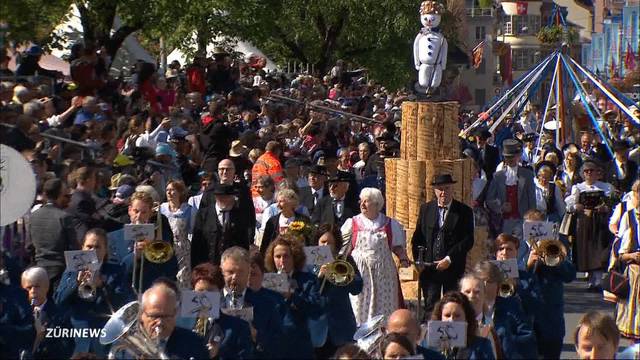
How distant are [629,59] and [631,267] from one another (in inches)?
2796

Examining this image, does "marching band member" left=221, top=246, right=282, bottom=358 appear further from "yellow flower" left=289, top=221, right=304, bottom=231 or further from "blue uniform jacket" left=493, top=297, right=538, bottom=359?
"yellow flower" left=289, top=221, right=304, bottom=231

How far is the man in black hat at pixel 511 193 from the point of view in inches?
704

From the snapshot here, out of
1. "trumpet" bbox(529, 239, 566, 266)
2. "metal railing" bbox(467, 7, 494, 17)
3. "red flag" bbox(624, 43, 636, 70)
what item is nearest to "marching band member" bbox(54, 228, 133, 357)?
"trumpet" bbox(529, 239, 566, 266)

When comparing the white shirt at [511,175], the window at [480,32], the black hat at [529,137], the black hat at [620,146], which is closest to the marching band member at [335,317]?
the white shirt at [511,175]

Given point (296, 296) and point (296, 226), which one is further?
point (296, 226)

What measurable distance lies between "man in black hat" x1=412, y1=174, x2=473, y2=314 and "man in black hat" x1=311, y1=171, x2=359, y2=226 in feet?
2.82

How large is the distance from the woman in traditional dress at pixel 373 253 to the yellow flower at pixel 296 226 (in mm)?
340

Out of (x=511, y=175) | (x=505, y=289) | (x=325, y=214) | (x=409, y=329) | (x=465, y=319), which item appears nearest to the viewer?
(x=409, y=329)

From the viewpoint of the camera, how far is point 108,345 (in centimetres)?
1037

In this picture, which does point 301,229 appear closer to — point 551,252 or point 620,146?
point 551,252

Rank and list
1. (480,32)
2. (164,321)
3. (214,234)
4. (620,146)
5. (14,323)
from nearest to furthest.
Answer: (164,321) → (14,323) → (214,234) → (620,146) → (480,32)

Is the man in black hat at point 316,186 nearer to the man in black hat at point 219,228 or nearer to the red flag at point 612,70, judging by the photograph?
the man in black hat at point 219,228

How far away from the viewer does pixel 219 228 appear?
1416 cm

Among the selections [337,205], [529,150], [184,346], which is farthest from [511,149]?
[184,346]
